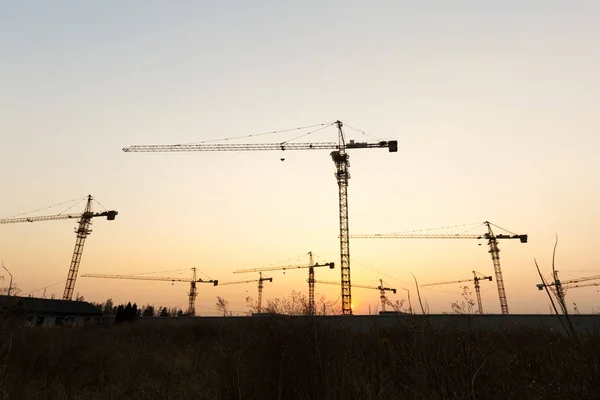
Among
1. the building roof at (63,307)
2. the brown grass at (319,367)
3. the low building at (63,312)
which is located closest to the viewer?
the brown grass at (319,367)

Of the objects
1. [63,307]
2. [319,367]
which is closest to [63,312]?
[63,307]

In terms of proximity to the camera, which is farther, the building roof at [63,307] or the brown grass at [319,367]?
the building roof at [63,307]

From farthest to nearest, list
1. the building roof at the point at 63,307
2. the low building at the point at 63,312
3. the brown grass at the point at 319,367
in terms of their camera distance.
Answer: the building roof at the point at 63,307 < the low building at the point at 63,312 < the brown grass at the point at 319,367

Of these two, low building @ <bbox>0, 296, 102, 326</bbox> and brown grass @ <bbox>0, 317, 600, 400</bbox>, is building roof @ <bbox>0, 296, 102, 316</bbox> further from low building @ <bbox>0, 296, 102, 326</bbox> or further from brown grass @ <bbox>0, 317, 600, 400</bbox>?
brown grass @ <bbox>0, 317, 600, 400</bbox>

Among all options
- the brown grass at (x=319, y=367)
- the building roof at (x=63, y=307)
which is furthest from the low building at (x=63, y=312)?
the brown grass at (x=319, y=367)

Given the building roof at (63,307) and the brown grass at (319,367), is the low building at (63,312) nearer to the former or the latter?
the building roof at (63,307)

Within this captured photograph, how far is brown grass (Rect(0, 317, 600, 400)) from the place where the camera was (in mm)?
2941

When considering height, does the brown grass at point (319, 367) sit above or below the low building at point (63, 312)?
below

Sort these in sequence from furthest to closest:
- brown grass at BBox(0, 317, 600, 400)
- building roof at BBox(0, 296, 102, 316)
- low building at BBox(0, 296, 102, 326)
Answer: building roof at BBox(0, 296, 102, 316) < low building at BBox(0, 296, 102, 326) < brown grass at BBox(0, 317, 600, 400)

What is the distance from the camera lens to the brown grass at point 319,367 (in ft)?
9.65

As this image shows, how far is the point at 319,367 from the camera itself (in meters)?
3.57

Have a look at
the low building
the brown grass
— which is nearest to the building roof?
the low building

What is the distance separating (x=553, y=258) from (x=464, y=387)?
1.55 m

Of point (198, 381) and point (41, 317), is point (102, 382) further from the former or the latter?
point (41, 317)
